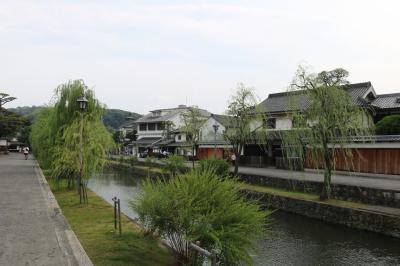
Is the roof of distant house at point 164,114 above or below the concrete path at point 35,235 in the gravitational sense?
above

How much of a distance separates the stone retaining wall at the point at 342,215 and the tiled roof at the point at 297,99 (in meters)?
4.92

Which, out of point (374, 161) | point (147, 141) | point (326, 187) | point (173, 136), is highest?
point (173, 136)

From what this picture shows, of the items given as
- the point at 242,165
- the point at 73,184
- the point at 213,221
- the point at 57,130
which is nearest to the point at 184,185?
the point at 213,221

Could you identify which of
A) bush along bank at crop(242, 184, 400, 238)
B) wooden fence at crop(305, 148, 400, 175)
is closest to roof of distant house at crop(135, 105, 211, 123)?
wooden fence at crop(305, 148, 400, 175)

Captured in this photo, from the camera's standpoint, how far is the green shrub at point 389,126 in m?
26.9

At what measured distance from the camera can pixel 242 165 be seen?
→ 127 ft

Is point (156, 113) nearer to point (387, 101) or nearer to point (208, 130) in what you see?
point (208, 130)

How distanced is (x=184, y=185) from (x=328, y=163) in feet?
38.7

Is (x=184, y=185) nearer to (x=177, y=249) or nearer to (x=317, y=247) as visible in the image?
(x=177, y=249)

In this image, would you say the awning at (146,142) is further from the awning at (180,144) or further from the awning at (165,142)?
the awning at (180,144)

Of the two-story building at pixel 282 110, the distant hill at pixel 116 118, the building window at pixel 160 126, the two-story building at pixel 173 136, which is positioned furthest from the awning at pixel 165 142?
the distant hill at pixel 116 118

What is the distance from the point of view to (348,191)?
1894 centimetres

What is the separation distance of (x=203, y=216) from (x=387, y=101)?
28916mm

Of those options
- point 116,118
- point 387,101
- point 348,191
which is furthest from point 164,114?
point 116,118
